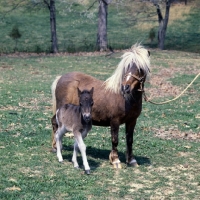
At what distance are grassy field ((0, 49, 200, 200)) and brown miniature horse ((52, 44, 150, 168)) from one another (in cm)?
79

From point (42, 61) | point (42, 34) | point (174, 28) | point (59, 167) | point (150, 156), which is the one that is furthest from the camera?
point (174, 28)

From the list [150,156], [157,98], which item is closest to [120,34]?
[157,98]

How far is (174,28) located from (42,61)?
26074mm

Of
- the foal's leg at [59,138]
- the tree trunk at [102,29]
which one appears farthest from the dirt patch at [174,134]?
the tree trunk at [102,29]

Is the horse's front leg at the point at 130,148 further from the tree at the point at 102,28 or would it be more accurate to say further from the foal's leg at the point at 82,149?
the tree at the point at 102,28

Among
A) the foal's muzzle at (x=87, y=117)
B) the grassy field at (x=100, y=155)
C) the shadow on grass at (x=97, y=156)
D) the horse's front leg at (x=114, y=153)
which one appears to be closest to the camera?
the grassy field at (x=100, y=155)

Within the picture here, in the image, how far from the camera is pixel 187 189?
7.70 metres

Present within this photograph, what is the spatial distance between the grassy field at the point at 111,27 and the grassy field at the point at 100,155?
25571mm

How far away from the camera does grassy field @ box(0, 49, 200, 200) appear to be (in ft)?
24.2

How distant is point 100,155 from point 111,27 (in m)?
43.6

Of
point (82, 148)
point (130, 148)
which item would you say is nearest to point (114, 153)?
point (130, 148)

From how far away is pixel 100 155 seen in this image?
9758mm

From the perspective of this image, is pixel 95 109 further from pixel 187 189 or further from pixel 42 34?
pixel 42 34

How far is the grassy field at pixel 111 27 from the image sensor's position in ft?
147
